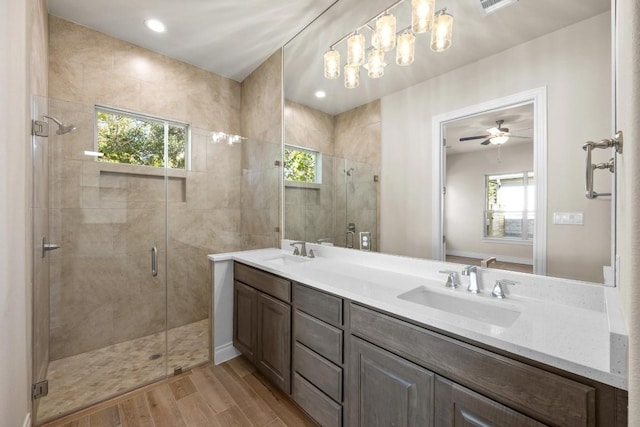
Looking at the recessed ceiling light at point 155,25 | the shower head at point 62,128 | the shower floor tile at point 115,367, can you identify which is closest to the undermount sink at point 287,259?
the shower floor tile at point 115,367

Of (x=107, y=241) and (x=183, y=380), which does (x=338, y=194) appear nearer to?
(x=183, y=380)

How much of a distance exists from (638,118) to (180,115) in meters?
3.23

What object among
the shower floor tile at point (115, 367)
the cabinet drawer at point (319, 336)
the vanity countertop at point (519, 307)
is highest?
the vanity countertop at point (519, 307)

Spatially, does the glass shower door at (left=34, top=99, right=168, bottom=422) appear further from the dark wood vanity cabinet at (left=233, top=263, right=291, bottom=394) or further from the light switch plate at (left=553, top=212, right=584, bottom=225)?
the light switch plate at (left=553, top=212, right=584, bottom=225)

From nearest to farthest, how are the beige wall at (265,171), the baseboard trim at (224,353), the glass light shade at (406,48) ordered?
the glass light shade at (406,48) < the baseboard trim at (224,353) < the beige wall at (265,171)

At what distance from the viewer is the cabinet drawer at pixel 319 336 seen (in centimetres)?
138

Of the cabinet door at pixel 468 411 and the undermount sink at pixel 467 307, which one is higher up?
the undermount sink at pixel 467 307

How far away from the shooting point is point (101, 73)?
93.5 inches

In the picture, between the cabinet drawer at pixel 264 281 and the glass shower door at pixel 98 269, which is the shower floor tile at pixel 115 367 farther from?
the cabinet drawer at pixel 264 281

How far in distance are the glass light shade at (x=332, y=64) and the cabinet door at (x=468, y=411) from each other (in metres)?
2.05

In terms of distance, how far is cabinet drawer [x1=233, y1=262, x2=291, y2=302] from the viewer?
1.73m

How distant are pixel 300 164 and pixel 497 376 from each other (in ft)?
6.77

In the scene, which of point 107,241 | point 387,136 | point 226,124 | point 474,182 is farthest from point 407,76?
point 107,241

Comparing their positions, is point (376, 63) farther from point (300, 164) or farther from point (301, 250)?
point (301, 250)
